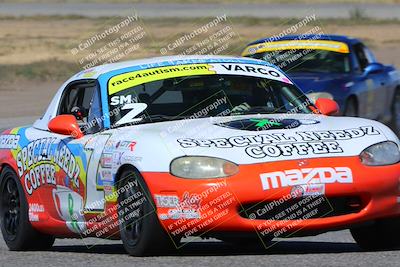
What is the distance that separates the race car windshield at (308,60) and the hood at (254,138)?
8.72 metres

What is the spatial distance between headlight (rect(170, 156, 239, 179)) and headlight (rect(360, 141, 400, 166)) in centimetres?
83

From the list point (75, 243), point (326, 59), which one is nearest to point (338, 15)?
point (326, 59)

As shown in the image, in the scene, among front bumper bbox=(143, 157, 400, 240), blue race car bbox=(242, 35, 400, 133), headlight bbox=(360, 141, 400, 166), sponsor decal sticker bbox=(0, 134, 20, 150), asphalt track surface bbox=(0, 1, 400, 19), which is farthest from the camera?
asphalt track surface bbox=(0, 1, 400, 19)

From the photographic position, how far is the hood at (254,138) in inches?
295

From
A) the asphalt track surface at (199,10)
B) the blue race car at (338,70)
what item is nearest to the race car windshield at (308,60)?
the blue race car at (338,70)

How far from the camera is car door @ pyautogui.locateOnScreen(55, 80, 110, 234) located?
26.8ft

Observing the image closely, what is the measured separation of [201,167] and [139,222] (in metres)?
0.51

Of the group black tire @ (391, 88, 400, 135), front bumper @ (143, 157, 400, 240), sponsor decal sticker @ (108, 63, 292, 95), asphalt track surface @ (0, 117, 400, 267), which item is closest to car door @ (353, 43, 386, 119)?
black tire @ (391, 88, 400, 135)

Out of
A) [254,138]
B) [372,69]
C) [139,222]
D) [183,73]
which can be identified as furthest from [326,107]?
[372,69]

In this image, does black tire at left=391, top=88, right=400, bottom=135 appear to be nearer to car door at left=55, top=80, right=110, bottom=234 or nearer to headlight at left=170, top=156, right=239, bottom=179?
car door at left=55, top=80, right=110, bottom=234

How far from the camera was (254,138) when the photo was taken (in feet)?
25.1

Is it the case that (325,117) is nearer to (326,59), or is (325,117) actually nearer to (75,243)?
(75,243)

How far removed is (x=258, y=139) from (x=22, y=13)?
53037mm

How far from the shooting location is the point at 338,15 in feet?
182
